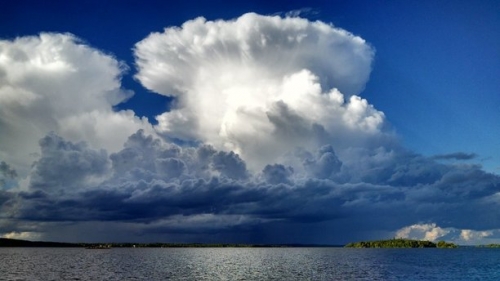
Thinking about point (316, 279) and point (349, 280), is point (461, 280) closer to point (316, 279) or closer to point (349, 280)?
point (349, 280)

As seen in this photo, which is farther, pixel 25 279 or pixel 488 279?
pixel 488 279

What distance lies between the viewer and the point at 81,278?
113 meters

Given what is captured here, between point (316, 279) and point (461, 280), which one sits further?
point (461, 280)

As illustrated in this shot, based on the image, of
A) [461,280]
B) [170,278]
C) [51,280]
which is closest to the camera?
[51,280]

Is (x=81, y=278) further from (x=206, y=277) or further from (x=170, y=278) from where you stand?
(x=206, y=277)

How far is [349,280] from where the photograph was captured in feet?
367

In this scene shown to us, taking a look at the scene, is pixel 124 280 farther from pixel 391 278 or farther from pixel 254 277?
pixel 391 278

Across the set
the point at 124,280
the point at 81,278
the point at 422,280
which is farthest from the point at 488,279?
the point at 81,278

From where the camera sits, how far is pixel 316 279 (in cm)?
11200

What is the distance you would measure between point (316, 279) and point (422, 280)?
3113cm

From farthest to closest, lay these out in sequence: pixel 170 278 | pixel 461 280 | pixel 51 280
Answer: pixel 461 280 < pixel 170 278 < pixel 51 280

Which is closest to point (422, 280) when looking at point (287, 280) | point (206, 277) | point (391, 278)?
point (391, 278)

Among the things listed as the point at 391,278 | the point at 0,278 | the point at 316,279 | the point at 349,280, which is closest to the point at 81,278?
the point at 0,278

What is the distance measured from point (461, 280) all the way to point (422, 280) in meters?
13.2
